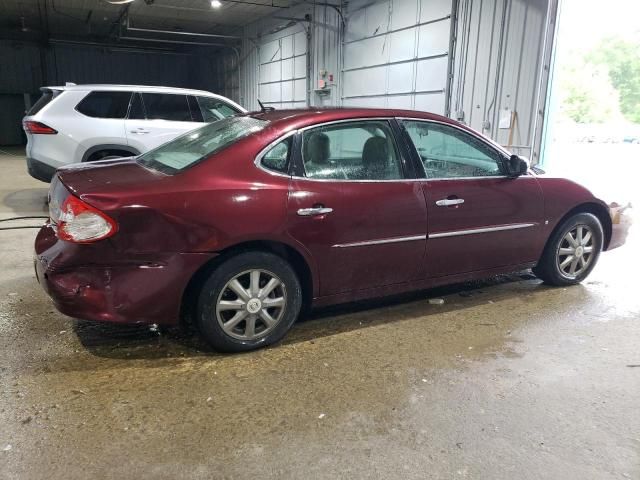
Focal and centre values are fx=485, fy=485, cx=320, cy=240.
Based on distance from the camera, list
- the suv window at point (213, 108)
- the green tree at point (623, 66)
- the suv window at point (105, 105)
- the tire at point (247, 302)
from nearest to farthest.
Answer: the tire at point (247, 302)
the suv window at point (105, 105)
the suv window at point (213, 108)
the green tree at point (623, 66)

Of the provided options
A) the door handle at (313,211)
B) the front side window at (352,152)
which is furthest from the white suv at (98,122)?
the door handle at (313,211)

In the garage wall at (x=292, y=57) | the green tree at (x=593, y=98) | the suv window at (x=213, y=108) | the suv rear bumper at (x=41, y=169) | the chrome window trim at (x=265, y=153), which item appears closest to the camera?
the chrome window trim at (x=265, y=153)

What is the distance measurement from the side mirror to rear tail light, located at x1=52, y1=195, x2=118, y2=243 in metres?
2.83

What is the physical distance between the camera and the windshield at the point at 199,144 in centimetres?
299

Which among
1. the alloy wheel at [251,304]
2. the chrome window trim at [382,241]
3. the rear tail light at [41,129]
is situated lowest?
the alloy wheel at [251,304]

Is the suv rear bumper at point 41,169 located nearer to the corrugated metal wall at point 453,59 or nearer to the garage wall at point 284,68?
the corrugated metal wall at point 453,59

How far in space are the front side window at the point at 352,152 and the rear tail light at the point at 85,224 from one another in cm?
118

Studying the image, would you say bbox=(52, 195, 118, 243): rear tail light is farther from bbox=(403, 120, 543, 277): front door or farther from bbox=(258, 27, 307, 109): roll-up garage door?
bbox=(258, 27, 307, 109): roll-up garage door

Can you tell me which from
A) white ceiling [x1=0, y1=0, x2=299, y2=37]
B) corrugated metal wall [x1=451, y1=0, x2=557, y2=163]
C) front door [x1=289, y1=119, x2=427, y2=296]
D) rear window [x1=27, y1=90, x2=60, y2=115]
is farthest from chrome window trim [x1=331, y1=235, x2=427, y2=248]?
white ceiling [x1=0, y1=0, x2=299, y2=37]

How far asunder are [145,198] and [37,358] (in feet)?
4.00

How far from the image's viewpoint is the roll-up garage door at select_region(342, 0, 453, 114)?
973 cm

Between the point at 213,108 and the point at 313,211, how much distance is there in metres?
5.02

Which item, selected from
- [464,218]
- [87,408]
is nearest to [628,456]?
[464,218]

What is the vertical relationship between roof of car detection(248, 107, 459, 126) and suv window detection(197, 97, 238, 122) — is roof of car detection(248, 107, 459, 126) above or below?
below
